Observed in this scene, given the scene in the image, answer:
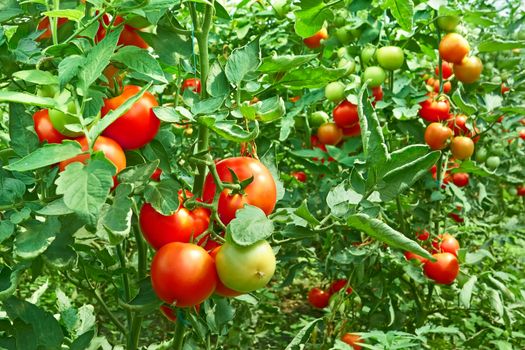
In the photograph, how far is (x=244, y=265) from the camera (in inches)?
32.4

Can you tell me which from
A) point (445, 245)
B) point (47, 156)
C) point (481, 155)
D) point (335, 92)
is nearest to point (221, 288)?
point (47, 156)

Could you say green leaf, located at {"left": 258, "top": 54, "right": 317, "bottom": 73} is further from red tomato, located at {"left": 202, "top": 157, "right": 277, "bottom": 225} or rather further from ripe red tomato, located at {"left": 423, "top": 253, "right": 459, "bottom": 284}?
ripe red tomato, located at {"left": 423, "top": 253, "right": 459, "bottom": 284}

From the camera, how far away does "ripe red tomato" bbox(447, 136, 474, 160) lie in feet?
6.13

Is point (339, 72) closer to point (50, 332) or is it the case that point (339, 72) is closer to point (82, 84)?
point (82, 84)

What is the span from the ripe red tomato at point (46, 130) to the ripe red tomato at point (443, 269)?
1259 millimetres

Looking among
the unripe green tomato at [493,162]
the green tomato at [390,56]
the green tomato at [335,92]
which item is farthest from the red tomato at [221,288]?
the unripe green tomato at [493,162]

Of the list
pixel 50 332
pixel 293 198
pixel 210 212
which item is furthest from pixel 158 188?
pixel 293 198

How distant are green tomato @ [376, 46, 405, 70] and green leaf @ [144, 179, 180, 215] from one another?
3.39 ft

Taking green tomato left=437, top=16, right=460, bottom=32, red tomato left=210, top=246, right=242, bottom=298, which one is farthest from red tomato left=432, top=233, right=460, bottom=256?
red tomato left=210, top=246, right=242, bottom=298

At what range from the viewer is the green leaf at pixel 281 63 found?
2.85ft

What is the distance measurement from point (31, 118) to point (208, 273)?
1.02 ft

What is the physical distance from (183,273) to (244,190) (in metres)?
0.14

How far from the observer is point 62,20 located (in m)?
0.99

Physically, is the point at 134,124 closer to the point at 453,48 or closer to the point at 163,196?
the point at 163,196
